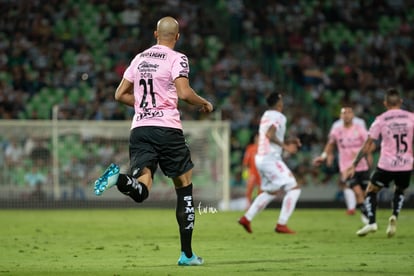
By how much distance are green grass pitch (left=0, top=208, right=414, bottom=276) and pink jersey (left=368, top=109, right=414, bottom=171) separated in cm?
121

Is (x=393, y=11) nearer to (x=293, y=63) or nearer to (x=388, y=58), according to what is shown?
(x=388, y=58)

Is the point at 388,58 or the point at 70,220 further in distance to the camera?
the point at 388,58

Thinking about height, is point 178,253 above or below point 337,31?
below

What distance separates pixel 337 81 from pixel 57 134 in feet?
35.4

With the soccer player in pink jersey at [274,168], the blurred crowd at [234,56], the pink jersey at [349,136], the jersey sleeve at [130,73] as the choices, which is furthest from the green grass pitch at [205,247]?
the blurred crowd at [234,56]

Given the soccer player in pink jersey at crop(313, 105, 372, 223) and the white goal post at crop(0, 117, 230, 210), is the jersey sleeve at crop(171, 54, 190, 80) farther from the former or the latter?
the white goal post at crop(0, 117, 230, 210)

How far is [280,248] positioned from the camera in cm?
1324

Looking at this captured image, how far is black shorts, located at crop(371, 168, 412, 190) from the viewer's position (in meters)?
15.5

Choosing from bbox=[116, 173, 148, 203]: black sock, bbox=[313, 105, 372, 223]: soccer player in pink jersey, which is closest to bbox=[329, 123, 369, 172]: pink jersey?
bbox=[313, 105, 372, 223]: soccer player in pink jersey

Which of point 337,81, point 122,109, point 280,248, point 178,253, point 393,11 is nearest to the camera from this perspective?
point 178,253

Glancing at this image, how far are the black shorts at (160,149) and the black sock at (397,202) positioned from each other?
237 inches

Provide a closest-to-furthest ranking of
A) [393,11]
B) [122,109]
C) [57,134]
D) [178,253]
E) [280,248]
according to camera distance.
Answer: [178,253], [280,248], [57,134], [122,109], [393,11]

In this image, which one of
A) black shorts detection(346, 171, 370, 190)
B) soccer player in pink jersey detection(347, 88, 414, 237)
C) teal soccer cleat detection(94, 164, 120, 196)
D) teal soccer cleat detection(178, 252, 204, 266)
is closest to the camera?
teal soccer cleat detection(94, 164, 120, 196)

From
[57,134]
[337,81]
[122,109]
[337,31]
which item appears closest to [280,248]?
[57,134]
